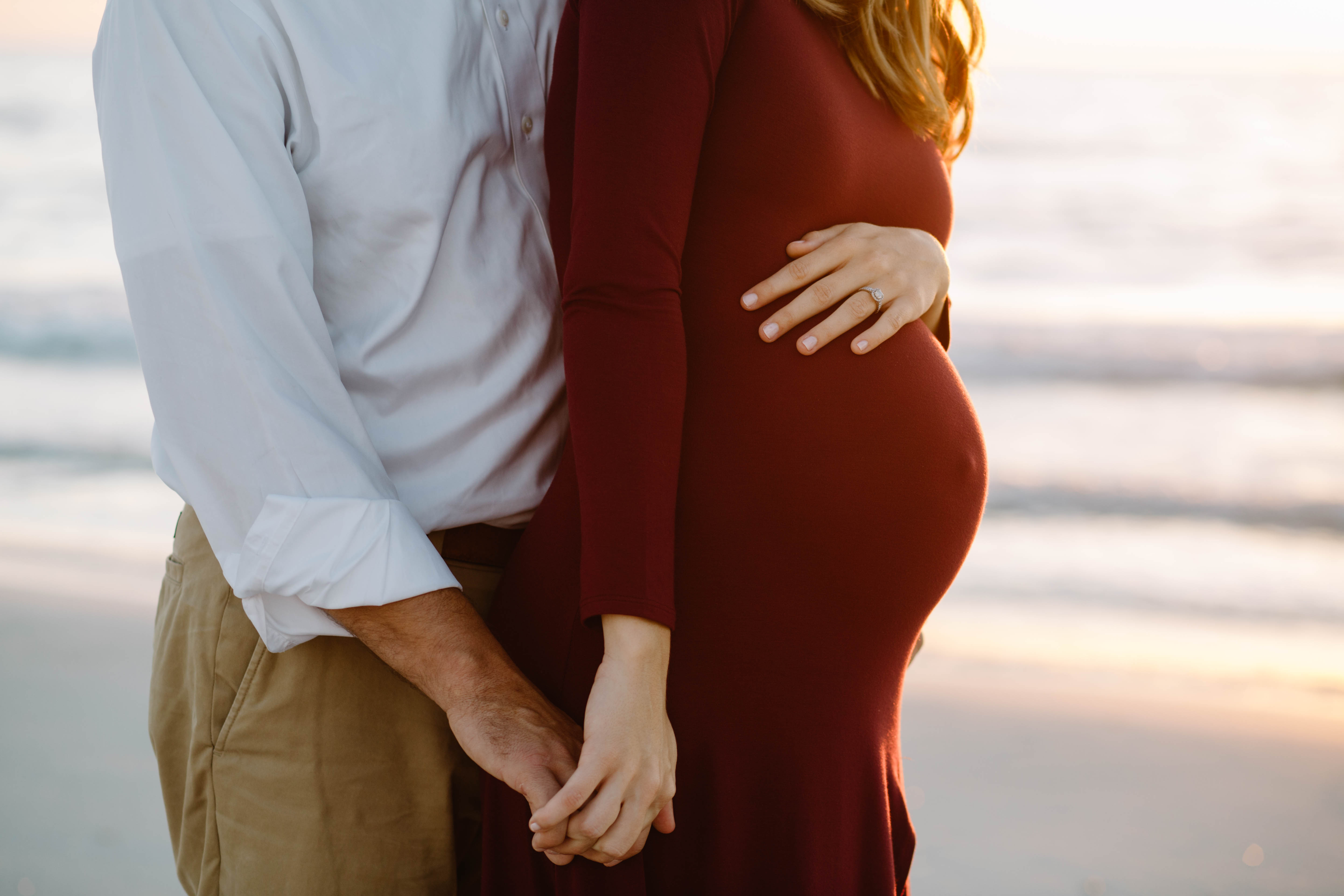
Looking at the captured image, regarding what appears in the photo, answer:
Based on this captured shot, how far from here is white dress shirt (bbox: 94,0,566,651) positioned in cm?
91

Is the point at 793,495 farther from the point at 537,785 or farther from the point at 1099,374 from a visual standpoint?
the point at 1099,374

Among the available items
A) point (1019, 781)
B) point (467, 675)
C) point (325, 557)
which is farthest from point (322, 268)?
point (1019, 781)

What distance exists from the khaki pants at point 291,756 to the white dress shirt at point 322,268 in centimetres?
15

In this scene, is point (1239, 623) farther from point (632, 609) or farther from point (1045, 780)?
point (632, 609)

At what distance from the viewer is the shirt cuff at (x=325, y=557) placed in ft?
2.99

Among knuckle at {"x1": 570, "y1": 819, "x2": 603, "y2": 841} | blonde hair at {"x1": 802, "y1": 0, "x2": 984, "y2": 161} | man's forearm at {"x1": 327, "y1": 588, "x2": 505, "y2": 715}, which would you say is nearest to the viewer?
knuckle at {"x1": 570, "y1": 819, "x2": 603, "y2": 841}

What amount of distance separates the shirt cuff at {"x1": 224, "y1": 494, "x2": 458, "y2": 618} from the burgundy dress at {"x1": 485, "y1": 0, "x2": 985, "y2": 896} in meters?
0.18

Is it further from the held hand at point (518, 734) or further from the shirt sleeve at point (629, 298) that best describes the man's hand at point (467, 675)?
the shirt sleeve at point (629, 298)

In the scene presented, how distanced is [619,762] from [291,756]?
0.49 meters

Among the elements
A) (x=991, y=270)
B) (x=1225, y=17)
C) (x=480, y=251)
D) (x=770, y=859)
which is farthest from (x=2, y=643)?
(x=1225, y=17)

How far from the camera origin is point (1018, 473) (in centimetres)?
499

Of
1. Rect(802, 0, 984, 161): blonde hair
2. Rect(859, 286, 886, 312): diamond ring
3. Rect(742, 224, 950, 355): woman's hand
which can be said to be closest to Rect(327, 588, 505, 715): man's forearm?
Rect(742, 224, 950, 355): woman's hand

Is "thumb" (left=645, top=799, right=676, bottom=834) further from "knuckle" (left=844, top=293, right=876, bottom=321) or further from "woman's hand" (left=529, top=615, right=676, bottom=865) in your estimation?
"knuckle" (left=844, top=293, right=876, bottom=321)

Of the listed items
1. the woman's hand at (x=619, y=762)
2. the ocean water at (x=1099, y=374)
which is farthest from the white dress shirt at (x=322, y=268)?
the ocean water at (x=1099, y=374)
